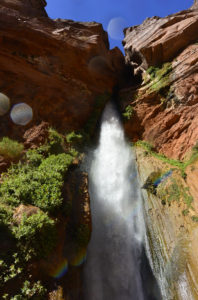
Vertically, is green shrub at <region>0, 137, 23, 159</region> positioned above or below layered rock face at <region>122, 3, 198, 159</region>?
below

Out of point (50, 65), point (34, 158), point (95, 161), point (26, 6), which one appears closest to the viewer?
point (34, 158)

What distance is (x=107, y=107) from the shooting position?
1330 centimetres

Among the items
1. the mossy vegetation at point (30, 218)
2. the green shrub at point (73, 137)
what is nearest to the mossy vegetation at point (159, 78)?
the green shrub at point (73, 137)

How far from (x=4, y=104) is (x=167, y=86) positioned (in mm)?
9775

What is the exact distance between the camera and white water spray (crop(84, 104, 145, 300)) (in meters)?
6.26

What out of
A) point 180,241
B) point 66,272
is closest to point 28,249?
point 66,272

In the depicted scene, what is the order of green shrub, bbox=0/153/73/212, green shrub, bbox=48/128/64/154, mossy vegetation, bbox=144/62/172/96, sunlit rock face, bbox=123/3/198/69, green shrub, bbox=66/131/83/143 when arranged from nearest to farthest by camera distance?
1. green shrub, bbox=0/153/73/212
2. green shrub, bbox=48/128/64/154
3. green shrub, bbox=66/131/83/143
4. mossy vegetation, bbox=144/62/172/96
5. sunlit rock face, bbox=123/3/198/69

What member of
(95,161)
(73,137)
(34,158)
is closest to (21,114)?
(73,137)

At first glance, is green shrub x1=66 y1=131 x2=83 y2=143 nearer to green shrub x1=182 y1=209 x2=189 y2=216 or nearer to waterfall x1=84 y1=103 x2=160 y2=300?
waterfall x1=84 y1=103 x2=160 y2=300

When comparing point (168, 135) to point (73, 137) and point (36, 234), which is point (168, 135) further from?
point (36, 234)

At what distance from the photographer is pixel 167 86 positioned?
1127 centimetres

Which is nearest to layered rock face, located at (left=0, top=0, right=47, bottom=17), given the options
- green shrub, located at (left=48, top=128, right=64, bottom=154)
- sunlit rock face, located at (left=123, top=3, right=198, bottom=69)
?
sunlit rock face, located at (left=123, top=3, right=198, bottom=69)

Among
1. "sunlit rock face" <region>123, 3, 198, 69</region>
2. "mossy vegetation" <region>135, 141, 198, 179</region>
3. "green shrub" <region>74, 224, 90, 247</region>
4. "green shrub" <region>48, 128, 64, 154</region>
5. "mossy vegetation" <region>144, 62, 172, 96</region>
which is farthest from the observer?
"sunlit rock face" <region>123, 3, 198, 69</region>

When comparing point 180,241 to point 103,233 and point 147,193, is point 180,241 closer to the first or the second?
point 147,193
